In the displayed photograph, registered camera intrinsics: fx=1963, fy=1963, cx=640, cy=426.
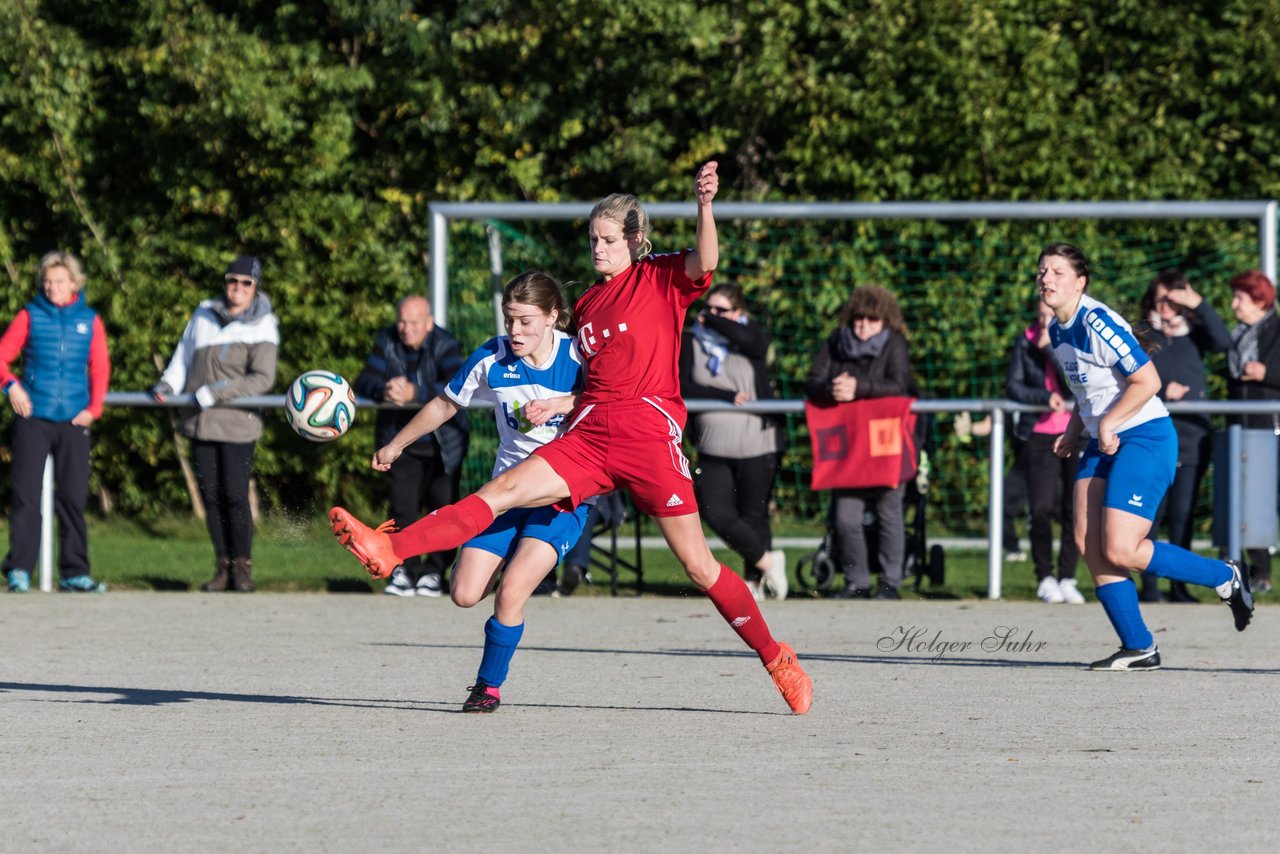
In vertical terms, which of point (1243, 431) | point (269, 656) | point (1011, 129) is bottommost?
point (269, 656)

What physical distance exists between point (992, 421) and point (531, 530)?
17.9 feet

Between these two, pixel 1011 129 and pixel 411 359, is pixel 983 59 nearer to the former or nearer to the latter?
pixel 1011 129

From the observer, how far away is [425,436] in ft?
38.8

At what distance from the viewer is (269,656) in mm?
8867

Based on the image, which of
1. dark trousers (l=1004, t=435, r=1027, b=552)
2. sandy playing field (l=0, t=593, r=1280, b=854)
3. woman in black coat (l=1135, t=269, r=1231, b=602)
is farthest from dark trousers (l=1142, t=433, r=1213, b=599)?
sandy playing field (l=0, t=593, r=1280, b=854)

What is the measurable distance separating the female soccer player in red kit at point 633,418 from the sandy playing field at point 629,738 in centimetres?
62

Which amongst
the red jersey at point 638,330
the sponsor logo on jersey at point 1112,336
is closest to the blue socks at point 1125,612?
the sponsor logo on jersey at point 1112,336

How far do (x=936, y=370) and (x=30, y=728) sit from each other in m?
10.3

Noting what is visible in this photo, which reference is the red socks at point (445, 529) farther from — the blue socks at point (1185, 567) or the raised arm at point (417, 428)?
the blue socks at point (1185, 567)

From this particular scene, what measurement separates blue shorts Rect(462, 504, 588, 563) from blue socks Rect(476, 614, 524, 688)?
0.26 metres

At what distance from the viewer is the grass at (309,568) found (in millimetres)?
12266

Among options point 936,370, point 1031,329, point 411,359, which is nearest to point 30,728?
point 411,359

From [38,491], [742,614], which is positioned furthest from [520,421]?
[38,491]

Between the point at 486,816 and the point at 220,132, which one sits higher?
the point at 220,132
